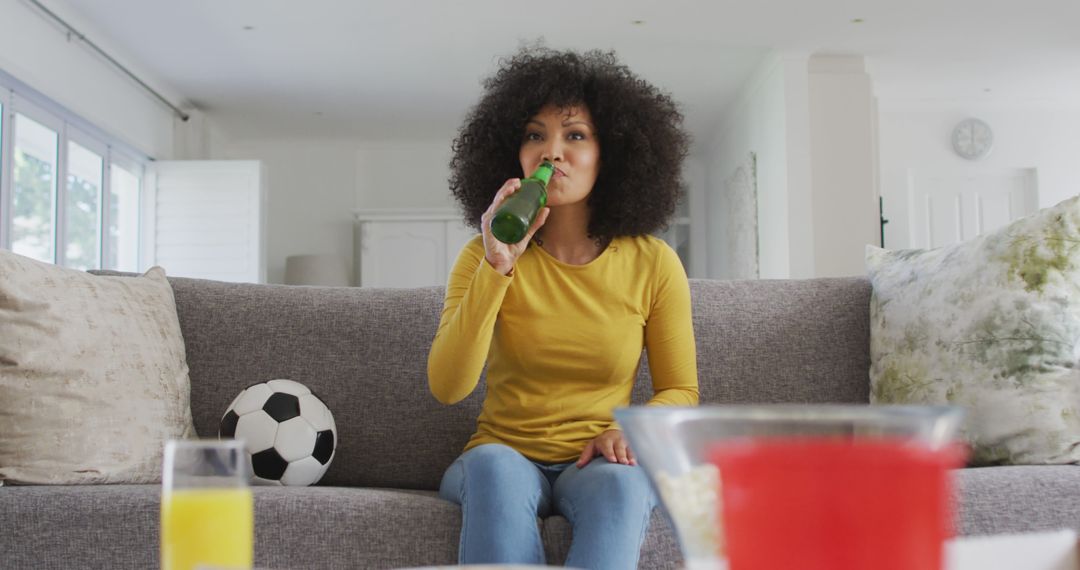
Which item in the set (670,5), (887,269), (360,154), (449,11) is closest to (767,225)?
(670,5)

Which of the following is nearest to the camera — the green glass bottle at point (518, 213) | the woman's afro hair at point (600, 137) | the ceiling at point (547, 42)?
the green glass bottle at point (518, 213)

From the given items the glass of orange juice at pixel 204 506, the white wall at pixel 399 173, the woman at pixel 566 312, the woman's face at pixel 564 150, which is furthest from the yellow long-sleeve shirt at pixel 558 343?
the white wall at pixel 399 173

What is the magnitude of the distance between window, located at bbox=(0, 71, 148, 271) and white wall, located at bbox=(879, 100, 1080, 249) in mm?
5492

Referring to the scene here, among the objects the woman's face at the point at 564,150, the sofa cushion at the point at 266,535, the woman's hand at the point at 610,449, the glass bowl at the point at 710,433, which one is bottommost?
the sofa cushion at the point at 266,535

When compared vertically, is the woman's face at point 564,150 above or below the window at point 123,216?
below

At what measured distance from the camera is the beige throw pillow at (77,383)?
1545 millimetres

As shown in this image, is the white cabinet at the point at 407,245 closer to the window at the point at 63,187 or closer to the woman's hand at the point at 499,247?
the window at the point at 63,187

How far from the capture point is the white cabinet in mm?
8070

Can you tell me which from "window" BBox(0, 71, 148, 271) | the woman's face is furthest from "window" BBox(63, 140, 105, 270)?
the woman's face

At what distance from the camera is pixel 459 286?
162 centimetres

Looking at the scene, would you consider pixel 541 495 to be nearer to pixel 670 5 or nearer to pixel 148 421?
pixel 148 421

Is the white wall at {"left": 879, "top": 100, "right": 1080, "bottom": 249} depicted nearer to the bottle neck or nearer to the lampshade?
the lampshade

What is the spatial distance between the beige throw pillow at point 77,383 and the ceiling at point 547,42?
374 centimetres

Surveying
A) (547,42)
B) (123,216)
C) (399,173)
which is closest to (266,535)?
(547,42)
